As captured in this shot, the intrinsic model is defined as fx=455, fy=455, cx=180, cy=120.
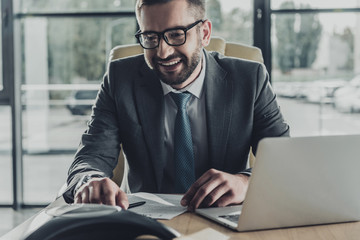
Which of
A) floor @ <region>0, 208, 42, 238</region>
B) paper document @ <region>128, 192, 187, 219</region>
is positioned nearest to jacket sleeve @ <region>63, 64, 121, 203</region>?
paper document @ <region>128, 192, 187, 219</region>

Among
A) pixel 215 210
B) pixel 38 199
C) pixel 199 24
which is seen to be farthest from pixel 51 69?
pixel 215 210

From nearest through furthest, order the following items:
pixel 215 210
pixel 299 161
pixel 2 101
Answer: pixel 299 161 < pixel 215 210 < pixel 2 101

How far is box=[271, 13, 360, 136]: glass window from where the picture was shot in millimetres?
3547

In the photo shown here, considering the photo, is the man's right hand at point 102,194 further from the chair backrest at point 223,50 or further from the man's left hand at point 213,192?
the chair backrest at point 223,50

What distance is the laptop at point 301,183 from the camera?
810mm

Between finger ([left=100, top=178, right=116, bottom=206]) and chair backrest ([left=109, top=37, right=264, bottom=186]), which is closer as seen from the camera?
finger ([left=100, top=178, right=116, bottom=206])

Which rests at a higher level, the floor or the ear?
the ear

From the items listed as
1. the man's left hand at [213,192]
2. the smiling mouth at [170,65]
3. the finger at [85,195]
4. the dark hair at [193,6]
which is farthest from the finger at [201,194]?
the dark hair at [193,6]

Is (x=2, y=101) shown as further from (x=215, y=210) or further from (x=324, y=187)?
(x=324, y=187)

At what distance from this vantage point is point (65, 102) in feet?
12.6

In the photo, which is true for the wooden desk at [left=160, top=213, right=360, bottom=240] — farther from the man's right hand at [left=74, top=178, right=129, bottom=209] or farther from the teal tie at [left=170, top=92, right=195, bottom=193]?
the teal tie at [left=170, top=92, right=195, bottom=193]

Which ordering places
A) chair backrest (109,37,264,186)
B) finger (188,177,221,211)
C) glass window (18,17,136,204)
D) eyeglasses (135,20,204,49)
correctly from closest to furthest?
finger (188,177,221,211) < eyeglasses (135,20,204,49) < chair backrest (109,37,264,186) < glass window (18,17,136,204)

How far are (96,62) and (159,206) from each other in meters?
2.84

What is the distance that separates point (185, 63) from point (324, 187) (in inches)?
30.5
